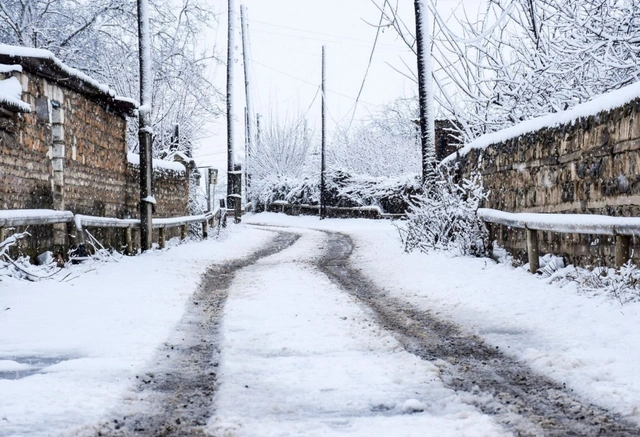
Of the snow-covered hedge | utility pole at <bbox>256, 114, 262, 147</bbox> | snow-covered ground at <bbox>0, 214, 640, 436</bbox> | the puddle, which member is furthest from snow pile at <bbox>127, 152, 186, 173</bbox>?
utility pole at <bbox>256, 114, 262, 147</bbox>

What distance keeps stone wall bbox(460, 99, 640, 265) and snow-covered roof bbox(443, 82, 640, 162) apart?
6 centimetres

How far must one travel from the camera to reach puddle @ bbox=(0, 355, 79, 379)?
3.77m

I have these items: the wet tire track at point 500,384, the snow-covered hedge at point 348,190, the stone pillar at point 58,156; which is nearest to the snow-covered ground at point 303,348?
the wet tire track at point 500,384

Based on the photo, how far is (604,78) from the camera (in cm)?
853

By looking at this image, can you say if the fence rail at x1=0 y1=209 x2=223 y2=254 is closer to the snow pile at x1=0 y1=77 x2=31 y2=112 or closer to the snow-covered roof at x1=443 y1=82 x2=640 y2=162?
the snow pile at x1=0 y1=77 x2=31 y2=112

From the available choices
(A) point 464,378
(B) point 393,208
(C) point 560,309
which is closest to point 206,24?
(B) point 393,208

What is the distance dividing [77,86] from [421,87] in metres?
6.59

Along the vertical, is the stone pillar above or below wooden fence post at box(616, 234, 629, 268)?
above

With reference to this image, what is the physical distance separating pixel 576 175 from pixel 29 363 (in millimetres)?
5806

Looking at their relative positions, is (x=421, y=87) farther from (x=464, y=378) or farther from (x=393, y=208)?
(x=393, y=208)

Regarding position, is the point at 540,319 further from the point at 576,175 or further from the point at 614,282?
the point at 576,175

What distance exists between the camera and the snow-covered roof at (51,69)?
26.6 feet

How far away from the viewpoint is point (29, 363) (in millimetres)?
4062

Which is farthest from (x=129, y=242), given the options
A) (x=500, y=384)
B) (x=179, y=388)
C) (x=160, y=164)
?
(x=500, y=384)
